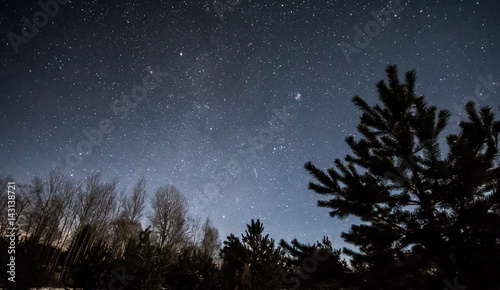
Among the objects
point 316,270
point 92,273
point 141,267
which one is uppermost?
point 316,270

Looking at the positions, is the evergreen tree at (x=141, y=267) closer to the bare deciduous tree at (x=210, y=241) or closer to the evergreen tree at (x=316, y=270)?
the evergreen tree at (x=316, y=270)

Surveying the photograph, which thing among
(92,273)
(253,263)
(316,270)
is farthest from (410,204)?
(92,273)

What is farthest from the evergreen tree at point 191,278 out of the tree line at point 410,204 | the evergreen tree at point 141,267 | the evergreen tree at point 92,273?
the tree line at point 410,204

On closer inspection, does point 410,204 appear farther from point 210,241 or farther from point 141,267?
point 210,241

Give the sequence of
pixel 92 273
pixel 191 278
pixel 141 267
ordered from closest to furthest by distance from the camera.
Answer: pixel 141 267, pixel 92 273, pixel 191 278

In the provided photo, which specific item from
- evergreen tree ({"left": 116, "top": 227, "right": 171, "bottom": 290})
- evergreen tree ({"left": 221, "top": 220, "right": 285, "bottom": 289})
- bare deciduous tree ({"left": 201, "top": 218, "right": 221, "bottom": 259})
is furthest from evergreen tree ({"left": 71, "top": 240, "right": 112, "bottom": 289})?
bare deciduous tree ({"left": 201, "top": 218, "right": 221, "bottom": 259})

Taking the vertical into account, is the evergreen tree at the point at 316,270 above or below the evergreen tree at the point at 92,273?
above

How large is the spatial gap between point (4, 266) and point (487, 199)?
12.9 m

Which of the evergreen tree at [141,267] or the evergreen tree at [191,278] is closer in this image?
the evergreen tree at [141,267]

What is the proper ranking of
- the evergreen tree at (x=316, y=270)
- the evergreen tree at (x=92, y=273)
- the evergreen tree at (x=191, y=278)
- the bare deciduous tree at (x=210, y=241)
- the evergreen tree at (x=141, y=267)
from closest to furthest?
the evergreen tree at (x=316, y=270)
the evergreen tree at (x=141, y=267)
the evergreen tree at (x=92, y=273)
the evergreen tree at (x=191, y=278)
the bare deciduous tree at (x=210, y=241)

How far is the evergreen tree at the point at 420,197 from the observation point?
1.98m

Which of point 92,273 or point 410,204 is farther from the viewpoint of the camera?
point 92,273

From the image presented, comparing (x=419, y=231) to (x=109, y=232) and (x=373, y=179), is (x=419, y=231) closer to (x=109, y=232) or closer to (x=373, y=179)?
(x=373, y=179)

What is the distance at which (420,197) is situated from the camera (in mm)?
2949
